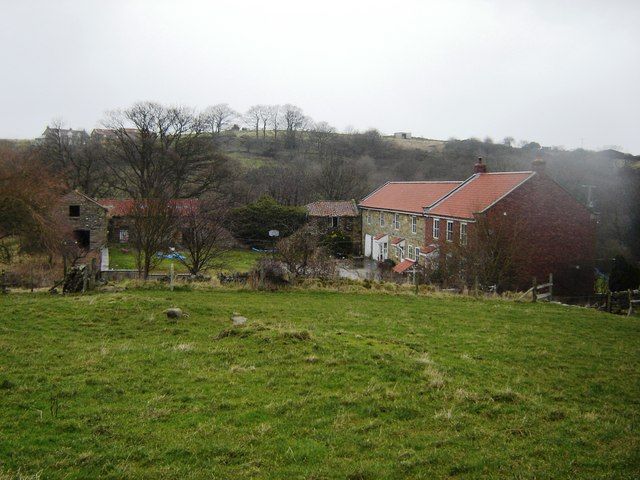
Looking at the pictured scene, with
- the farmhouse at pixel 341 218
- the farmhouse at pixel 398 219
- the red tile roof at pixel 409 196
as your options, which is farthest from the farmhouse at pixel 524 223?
the farmhouse at pixel 341 218

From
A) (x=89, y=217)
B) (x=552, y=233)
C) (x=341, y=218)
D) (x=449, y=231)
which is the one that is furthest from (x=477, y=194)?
(x=89, y=217)

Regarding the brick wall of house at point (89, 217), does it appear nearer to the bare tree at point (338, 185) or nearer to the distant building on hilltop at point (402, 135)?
the bare tree at point (338, 185)

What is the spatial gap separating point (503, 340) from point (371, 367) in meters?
5.28

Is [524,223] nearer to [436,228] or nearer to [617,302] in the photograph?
[436,228]

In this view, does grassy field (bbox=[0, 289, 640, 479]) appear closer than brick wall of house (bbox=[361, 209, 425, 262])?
Yes

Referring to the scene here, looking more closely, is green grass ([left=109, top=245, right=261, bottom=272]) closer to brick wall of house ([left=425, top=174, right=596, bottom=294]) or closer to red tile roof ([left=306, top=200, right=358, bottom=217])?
red tile roof ([left=306, top=200, right=358, bottom=217])

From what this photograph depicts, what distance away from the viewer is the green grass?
35.9 meters

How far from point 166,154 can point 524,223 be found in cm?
3889

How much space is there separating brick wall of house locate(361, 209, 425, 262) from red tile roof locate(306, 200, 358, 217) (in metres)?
1.50

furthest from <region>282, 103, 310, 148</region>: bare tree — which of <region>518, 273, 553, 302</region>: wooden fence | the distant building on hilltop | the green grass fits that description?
<region>518, 273, 553, 302</region>: wooden fence

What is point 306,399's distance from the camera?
8219 millimetres

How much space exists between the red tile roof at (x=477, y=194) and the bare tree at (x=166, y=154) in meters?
28.8

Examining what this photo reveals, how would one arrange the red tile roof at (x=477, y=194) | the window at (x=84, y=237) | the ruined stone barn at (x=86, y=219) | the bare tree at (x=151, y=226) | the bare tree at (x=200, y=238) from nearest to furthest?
1. the bare tree at (x=151, y=226)
2. the bare tree at (x=200, y=238)
3. the red tile roof at (x=477, y=194)
4. the ruined stone barn at (x=86, y=219)
5. the window at (x=84, y=237)

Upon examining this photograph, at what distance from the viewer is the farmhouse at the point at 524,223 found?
29320 millimetres
